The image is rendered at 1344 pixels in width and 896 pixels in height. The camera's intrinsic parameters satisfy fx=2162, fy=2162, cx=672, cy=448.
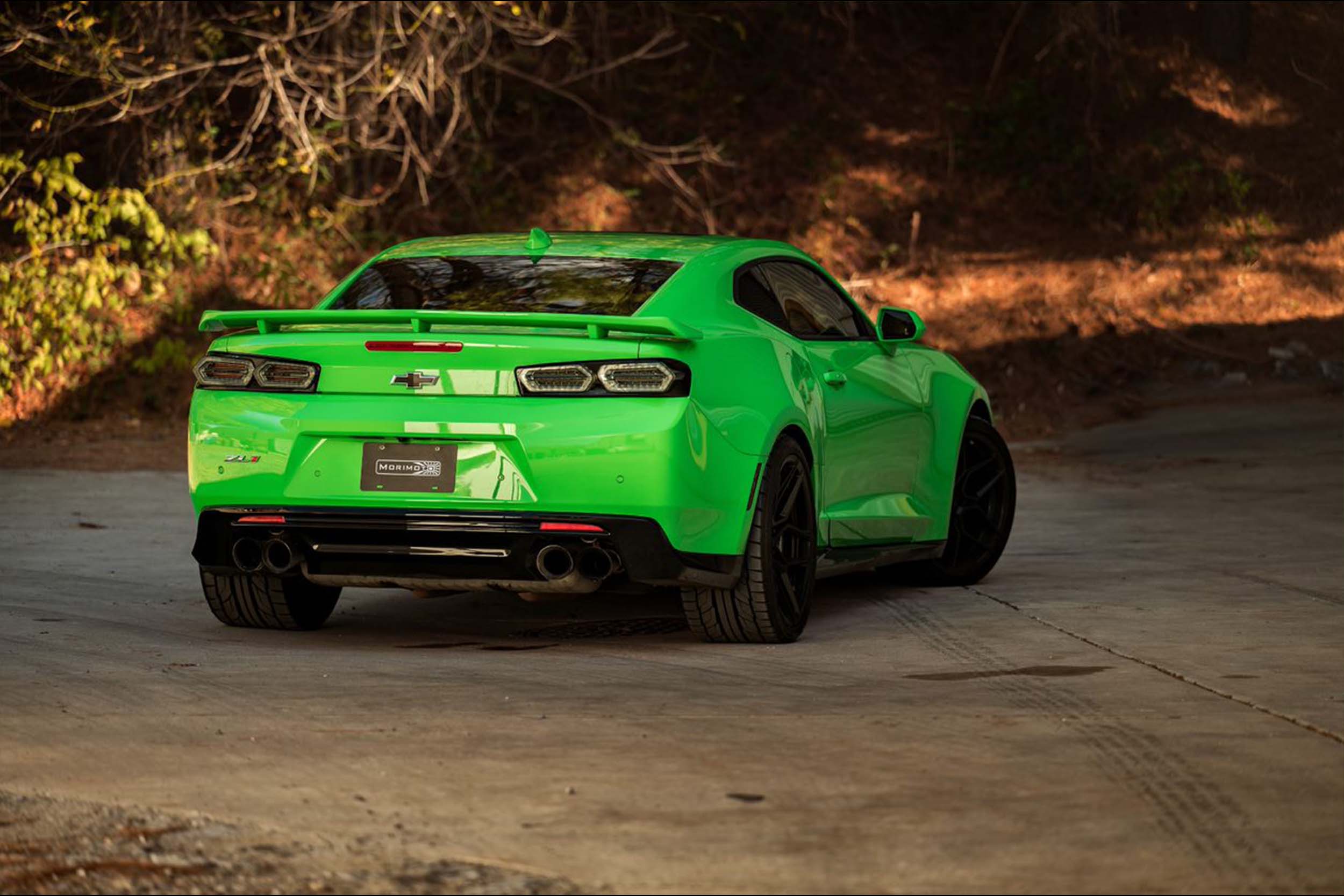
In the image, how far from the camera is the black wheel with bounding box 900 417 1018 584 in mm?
9734

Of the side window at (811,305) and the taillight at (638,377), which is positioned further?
the side window at (811,305)

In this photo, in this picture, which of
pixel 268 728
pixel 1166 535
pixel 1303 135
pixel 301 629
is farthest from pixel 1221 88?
pixel 268 728

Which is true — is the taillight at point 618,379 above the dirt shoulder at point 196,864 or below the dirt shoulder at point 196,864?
above

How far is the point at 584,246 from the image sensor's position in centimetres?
815

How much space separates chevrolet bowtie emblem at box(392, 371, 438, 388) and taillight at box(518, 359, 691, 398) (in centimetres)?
39

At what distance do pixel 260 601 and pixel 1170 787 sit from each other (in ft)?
13.0

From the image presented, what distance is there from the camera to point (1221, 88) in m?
26.6

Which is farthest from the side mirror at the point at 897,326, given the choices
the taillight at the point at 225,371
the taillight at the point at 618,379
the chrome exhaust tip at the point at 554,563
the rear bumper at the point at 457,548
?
the taillight at the point at 225,371

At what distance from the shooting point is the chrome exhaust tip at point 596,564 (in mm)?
7082

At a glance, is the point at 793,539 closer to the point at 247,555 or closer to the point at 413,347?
the point at 413,347

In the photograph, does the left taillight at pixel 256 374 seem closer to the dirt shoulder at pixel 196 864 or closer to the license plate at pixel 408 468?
the license plate at pixel 408 468

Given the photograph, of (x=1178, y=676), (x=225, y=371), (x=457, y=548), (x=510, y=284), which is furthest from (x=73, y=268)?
(x=1178, y=676)

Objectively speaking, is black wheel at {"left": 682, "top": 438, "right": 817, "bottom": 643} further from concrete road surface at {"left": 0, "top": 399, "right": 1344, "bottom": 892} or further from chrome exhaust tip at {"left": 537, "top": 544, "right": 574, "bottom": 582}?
chrome exhaust tip at {"left": 537, "top": 544, "right": 574, "bottom": 582}

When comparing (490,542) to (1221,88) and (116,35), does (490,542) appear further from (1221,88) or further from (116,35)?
(1221,88)
